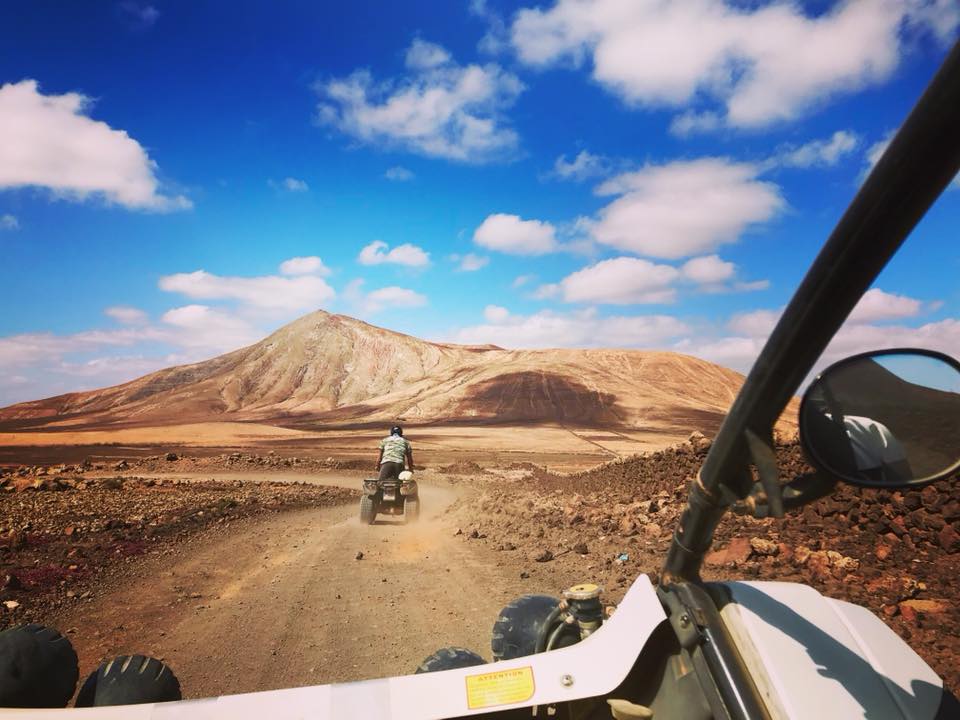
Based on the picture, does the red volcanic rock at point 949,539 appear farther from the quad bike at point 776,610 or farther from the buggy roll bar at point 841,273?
the buggy roll bar at point 841,273

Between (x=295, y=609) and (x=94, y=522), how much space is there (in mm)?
6632

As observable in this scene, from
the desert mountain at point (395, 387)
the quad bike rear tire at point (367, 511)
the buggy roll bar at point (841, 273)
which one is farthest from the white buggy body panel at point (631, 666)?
the desert mountain at point (395, 387)

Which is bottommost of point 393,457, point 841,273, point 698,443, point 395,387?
point 393,457

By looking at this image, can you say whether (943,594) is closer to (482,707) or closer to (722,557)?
(722,557)

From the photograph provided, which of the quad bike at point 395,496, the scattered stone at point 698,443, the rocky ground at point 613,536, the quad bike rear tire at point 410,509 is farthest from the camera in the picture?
the scattered stone at point 698,443

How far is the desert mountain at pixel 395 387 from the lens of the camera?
66.7 metres

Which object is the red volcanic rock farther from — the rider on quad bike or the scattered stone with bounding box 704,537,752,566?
the rider on quad bike

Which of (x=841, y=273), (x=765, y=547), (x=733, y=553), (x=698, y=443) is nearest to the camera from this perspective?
Result: (x=841, y=273)

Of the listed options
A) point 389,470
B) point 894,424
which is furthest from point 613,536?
point 894,424

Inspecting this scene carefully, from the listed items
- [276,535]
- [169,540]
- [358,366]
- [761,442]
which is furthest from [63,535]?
[358,366]

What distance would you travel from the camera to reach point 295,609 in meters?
6.38

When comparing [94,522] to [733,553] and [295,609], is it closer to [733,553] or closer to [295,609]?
[295,609]

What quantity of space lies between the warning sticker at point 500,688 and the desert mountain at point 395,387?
59.0 meters

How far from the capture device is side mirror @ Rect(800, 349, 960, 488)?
4.22 feet
